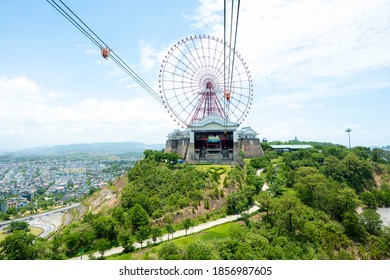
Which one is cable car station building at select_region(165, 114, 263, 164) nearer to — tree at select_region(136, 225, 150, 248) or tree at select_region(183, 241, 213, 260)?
tree at select_region(136, 225, 150, 248)

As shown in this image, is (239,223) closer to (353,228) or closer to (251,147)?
(353,228)

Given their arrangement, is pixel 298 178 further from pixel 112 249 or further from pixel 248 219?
pixel 112 249

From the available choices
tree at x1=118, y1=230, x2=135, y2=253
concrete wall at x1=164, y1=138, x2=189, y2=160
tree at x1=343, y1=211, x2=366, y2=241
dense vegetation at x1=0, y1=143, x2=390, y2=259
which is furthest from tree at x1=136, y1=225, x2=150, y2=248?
concrete wall at x1=164, y1=138, x2=189, y2=160

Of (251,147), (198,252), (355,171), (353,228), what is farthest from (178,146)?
(198,252)

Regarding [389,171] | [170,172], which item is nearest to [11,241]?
[170,172]

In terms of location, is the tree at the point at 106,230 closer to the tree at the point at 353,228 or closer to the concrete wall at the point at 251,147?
the tree at the point at 353,228

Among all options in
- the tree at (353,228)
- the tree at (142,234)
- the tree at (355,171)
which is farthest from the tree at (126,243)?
the tree at (355,171)
